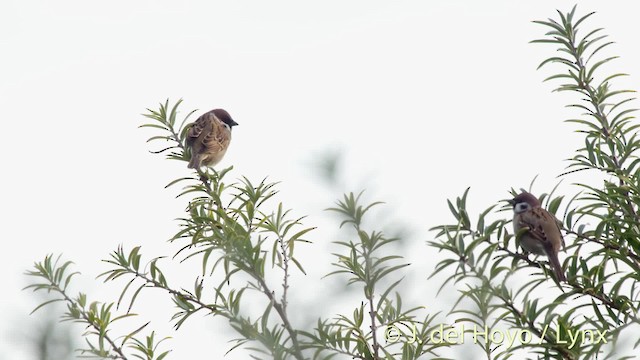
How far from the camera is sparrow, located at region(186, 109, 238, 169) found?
7668 millimetres

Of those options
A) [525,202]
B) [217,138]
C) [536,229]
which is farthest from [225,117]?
[536,229]

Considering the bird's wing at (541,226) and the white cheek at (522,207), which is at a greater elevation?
the white cheek at (522,207)

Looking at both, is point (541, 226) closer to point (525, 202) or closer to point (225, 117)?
point (525, 202)

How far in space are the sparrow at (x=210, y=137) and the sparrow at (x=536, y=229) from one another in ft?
13.2

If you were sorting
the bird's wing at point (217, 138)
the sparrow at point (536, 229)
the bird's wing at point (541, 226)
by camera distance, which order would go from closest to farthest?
the sparrow at point (536, 229), the bird's wing at point (541, 226), the bird's wing at point (217, 138)

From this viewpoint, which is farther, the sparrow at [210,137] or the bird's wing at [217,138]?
the bird's wing at [217,138]

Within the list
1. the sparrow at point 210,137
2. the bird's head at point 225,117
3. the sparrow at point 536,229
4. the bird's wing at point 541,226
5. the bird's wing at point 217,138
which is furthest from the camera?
the bird's head at point 225,117

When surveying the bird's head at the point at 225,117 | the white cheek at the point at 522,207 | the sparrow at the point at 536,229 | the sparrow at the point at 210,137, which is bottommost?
the sparrow at the point at 536,229

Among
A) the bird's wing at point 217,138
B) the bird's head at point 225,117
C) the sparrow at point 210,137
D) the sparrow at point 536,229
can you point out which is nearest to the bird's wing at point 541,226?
the sparrow at point 536,229

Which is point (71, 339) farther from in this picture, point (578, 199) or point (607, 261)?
point (578, 199)

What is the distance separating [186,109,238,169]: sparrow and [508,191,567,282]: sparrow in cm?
403

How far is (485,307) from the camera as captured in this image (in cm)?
222

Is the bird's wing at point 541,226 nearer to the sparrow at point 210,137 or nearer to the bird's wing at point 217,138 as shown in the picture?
the sparrow at point 210,137

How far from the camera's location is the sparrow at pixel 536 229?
3307 millimetres
